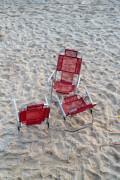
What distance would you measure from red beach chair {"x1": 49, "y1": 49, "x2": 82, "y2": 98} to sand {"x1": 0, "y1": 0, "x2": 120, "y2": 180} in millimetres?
248

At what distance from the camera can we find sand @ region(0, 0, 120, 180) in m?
3.75

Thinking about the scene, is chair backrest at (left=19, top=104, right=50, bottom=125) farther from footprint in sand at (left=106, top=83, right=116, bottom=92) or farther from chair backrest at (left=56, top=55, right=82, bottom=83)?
footprint in sand at (left=106, top=83, right=116, bottom=92)

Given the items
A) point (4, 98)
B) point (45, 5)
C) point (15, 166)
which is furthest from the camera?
point (45, 5)

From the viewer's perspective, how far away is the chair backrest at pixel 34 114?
12.6 ft

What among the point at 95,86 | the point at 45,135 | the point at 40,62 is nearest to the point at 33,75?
the point at 40,62

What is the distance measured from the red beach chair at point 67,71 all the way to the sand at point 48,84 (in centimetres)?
25

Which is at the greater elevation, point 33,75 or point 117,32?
point 117,32

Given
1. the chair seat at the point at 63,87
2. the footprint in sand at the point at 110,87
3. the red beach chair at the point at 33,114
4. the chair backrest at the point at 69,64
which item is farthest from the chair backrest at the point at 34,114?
the footprint in sand at the point at 110,87

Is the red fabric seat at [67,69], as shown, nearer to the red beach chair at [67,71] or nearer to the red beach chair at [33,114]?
the red beach chair at [67,71]

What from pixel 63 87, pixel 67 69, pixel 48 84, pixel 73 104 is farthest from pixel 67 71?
pixel 73 104

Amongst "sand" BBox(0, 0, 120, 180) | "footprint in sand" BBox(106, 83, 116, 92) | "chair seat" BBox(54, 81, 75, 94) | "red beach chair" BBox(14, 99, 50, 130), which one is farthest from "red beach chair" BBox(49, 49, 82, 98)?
"red beach chair" BBox(14, 99, 50, 130)

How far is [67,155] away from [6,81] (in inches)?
84.7

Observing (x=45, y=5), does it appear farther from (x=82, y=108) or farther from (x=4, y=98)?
(x=82, y=108)

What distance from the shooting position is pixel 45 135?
4.17m
